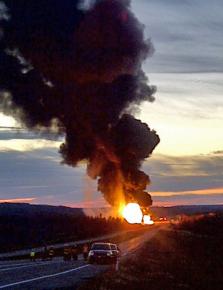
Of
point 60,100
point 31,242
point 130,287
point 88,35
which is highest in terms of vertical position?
point 88,35

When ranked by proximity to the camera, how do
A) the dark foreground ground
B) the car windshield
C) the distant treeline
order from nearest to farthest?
the dark foreground ground < the car windshield < the distant treeline

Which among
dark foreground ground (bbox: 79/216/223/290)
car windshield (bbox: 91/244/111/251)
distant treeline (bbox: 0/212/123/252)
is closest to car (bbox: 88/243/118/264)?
car windshield (bbox: 91/244/111/251)

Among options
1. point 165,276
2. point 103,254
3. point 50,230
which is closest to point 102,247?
point 103,254

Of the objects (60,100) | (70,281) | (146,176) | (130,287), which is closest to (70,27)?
(60,100)

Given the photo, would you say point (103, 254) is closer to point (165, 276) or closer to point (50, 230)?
point (165, 276)

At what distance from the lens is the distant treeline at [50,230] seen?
105 meters

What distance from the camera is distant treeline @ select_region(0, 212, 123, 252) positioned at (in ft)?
345

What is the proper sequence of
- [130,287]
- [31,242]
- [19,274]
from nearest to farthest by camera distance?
[130,287] → [19,274] → [31,242]

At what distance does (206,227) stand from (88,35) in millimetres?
79785

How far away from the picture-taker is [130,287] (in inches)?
1273

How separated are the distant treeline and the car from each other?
29.9 meters

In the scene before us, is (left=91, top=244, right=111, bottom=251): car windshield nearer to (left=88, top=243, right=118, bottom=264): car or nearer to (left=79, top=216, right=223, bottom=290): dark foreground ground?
(left=88, top=243, right=118, bottom=264): car

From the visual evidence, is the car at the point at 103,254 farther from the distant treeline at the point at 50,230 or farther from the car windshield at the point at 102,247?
the distant treeline at the point at 50,230

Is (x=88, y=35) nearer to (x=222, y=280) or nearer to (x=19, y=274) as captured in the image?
(x=19, y=274)
